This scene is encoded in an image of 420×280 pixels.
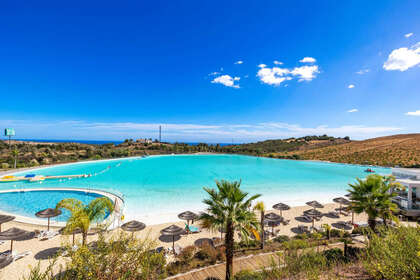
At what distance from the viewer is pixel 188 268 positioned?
7531 millimetres

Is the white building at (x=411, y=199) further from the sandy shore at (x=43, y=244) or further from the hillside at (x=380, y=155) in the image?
the hillside at (x=380, y=155)

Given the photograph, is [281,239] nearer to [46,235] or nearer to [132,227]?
[132,227]

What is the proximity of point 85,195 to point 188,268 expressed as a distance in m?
16.9

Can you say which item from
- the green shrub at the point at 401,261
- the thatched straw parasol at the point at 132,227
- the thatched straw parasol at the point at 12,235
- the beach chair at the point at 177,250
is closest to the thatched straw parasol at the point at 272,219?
the beach chair at the point at 177,250

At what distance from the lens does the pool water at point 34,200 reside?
14359mm

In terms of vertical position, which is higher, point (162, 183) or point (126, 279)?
point (126, 279)

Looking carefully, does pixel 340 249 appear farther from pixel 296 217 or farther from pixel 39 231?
pixel 39 231

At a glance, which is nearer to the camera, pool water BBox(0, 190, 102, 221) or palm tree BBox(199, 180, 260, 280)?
palm tree BBox(199, 180, 260, 280)

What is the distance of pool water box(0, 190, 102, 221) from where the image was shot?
14.4 metres

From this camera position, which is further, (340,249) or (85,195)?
(85,195)

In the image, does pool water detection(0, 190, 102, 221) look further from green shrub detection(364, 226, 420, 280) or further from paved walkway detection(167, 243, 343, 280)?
green shrub detection(364, 226, 420, 280)

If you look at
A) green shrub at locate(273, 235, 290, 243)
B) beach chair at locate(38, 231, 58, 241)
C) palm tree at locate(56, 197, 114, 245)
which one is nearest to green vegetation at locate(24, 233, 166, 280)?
palm tree at locate(56, 197, 114, 245)

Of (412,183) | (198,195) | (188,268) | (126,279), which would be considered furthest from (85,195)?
(412,183)

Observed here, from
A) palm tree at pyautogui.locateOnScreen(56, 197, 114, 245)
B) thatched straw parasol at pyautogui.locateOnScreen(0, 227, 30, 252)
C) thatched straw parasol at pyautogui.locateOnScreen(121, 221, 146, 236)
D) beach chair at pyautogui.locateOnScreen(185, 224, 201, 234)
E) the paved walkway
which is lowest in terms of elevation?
beach chair at pyautogui.locateOnScreen(185, 224, 201, 234)
